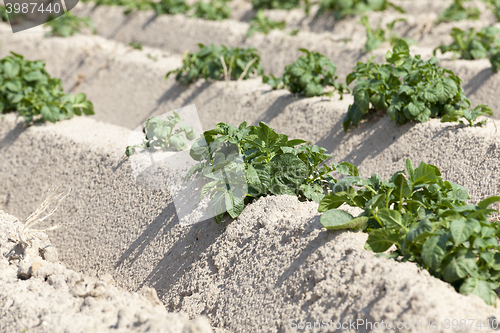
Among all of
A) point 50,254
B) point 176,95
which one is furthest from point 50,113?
point 176,95

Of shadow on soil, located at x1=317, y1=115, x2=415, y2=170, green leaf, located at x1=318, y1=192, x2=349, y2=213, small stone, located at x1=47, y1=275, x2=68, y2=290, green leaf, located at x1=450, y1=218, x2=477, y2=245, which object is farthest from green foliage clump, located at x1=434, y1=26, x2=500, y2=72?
small stone, located at x1=47, y1=275, x2=68, y2=290

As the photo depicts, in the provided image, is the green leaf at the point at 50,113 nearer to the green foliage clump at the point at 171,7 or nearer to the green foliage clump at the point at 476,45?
the green foliage clump at the point at 476,45

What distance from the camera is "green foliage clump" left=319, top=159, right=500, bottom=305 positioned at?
1.99 m

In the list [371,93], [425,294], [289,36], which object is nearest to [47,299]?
[425,294]

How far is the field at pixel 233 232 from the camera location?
2068mm

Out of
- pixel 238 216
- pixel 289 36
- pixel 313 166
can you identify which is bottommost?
pixel 289 36

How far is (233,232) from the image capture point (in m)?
2.77

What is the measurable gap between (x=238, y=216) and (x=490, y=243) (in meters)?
1.45

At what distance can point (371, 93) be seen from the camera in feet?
13.8

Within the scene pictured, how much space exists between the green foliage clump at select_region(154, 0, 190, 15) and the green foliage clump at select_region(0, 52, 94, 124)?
4.03 metres

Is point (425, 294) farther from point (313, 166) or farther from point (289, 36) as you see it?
point (289, 36)

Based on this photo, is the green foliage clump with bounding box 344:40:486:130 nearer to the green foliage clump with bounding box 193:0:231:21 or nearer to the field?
the field

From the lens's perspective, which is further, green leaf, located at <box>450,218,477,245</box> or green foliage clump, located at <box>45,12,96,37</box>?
green foliage clump, located at <box>45,12,96,37</box>

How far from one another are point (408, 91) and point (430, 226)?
6.95 feet
